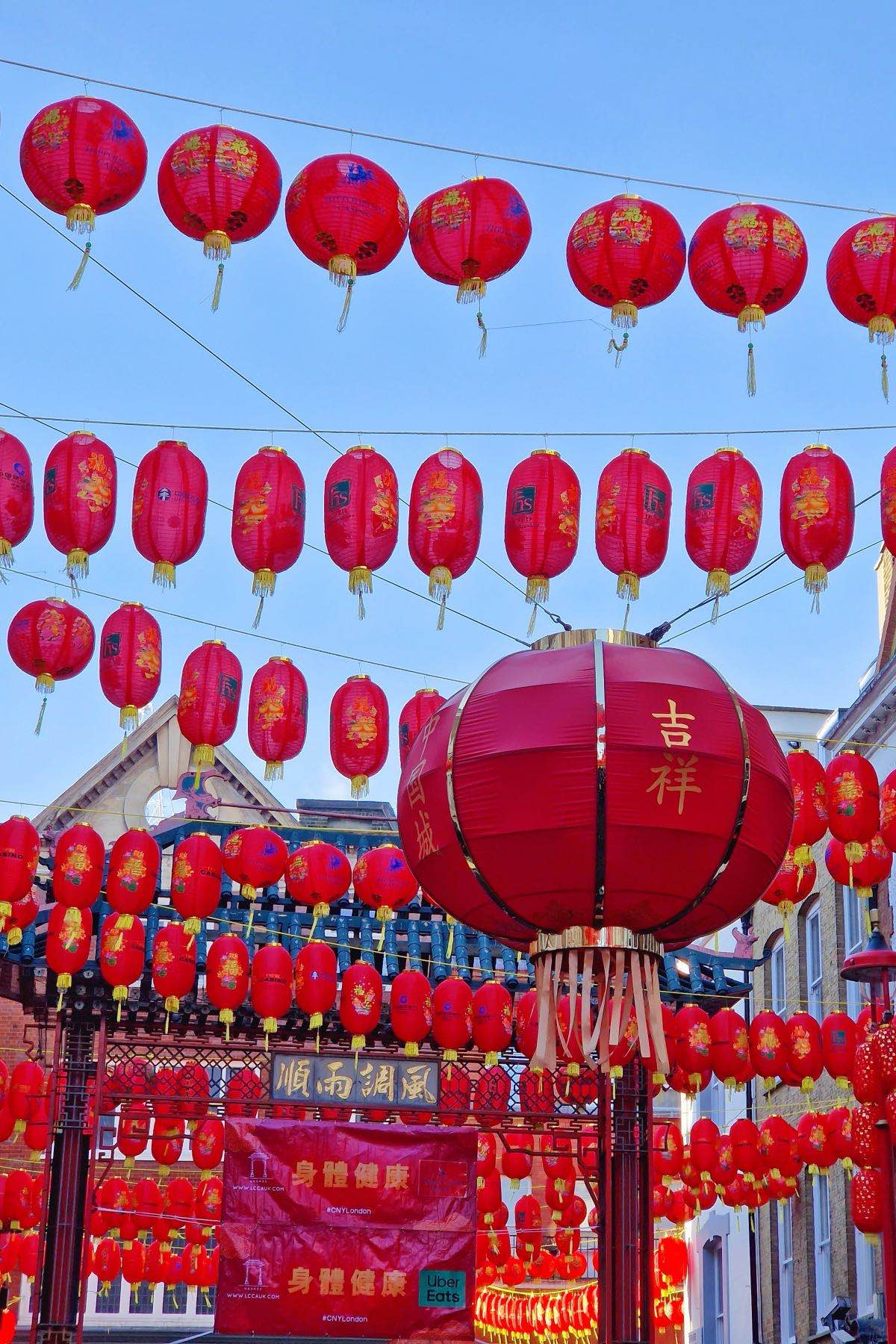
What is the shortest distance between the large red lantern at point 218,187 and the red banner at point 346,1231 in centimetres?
865

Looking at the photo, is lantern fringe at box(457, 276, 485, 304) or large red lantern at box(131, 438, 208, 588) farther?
large red lantern at box(131, 438, 208, 588)

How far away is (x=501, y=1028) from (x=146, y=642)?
251 inches

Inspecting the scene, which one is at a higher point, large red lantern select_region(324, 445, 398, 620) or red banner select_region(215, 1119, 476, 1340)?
large red lantern select_region(324, 445, 398, 620)

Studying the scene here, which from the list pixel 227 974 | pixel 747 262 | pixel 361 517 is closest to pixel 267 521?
pixel 361 517

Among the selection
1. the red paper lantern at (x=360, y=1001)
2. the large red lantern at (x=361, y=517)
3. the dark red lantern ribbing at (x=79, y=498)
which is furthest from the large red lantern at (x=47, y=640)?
the red paper lantern at (x=360, y=1001)

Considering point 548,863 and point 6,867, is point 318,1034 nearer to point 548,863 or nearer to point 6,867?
point 6,867

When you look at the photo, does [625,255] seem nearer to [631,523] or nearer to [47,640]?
[631,523]

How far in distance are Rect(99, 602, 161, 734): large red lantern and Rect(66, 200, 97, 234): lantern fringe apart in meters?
3.94

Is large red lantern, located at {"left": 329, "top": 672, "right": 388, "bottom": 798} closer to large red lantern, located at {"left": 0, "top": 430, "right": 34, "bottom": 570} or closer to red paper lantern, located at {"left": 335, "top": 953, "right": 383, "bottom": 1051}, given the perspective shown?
large red lantern, located at {"left": 0, "top": 430, "right": 34, "bottom": 570}

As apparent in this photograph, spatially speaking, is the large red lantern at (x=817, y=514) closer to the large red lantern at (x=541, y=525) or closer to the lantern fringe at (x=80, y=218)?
the large red lantern at (x=541, y=525)

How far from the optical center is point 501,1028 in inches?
696

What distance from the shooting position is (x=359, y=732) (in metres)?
14.1

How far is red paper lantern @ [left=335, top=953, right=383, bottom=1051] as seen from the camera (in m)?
17.6

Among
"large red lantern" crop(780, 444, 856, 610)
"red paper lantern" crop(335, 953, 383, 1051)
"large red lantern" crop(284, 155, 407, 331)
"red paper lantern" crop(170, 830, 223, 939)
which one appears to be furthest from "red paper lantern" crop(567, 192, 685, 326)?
"red paper lantern" crop(335, 953, 383, 1051)
